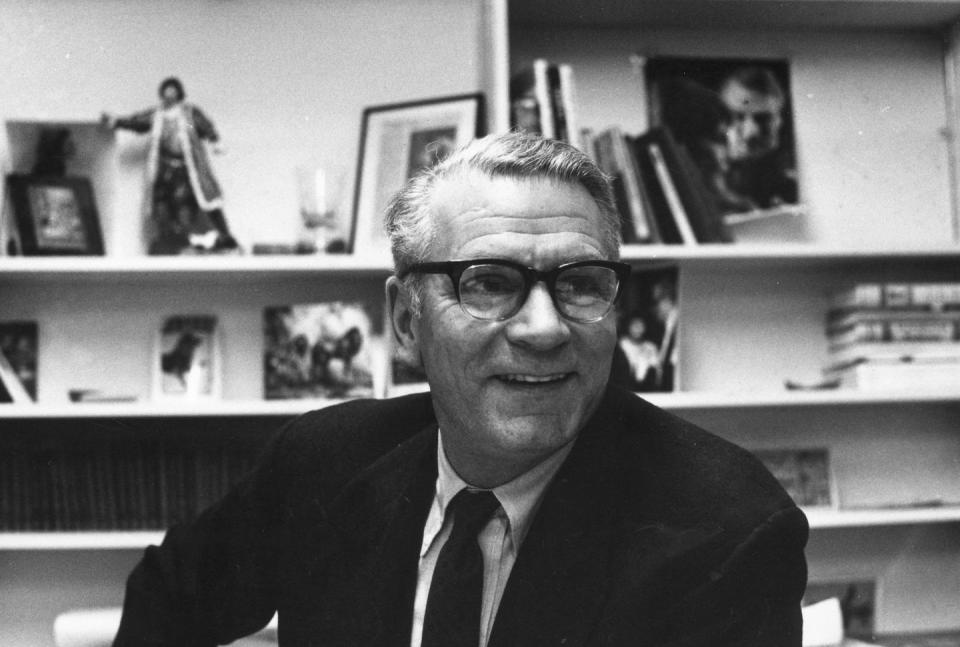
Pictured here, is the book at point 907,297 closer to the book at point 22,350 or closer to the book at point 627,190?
the book at point 627,190

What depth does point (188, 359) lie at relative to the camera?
2.24 meters

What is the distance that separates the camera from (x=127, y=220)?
7.48 ft

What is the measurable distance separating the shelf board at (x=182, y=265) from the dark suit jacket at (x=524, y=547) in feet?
2.59

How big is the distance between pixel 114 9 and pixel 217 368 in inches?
34.7

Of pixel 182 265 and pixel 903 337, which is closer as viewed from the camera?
pixel 182 265

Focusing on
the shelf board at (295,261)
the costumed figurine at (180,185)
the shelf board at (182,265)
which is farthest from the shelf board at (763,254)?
the costumed figurine at (180,185)

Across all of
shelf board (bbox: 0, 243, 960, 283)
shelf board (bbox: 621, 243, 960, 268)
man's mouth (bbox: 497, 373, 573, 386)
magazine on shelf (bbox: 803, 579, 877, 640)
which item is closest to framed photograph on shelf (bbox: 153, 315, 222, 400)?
shelf board (bbox: 0, 243, 960, 283)

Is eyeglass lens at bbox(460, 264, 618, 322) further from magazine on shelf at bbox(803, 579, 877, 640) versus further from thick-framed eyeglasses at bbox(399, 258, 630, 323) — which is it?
magazine on shelf at bbox(803, 579, 877, 640)

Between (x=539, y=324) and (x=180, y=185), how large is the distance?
1.43m

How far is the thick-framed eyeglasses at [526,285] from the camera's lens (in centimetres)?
98

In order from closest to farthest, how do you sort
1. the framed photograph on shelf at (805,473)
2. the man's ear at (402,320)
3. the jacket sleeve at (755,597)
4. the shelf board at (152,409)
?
1. the jacket sleeve at (755,597)
2. the man's ear at (402,320)
3. the shelf board at (152,409)
4. the framed photograph on shelf at (805,473)

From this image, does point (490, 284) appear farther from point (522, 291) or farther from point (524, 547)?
point (524, 547)

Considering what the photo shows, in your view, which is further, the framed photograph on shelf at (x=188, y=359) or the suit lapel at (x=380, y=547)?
the framed photograph on shelf at (x=188, y=359)

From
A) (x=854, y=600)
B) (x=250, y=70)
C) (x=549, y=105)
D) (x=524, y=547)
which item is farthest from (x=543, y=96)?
(x=854, y=600)
